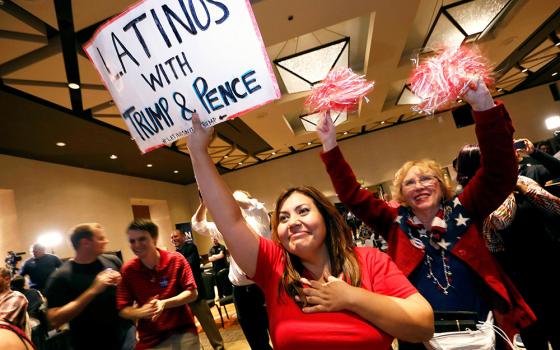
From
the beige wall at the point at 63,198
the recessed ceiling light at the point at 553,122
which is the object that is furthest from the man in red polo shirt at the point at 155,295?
the recessed ceiling light at the point at 553,122

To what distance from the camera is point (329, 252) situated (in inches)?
50.6

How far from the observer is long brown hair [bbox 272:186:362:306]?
1121 millimetres

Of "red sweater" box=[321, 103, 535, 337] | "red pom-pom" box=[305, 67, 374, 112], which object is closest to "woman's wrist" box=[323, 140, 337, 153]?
"red pom-pom" box=[305, 67, 374, 112]

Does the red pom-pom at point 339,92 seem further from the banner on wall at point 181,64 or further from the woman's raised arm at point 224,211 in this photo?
the woman's raised arm at point 224,211

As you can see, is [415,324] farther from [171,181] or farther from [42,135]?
[171,181]

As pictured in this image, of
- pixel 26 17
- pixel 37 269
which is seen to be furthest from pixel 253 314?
pixel 37 269

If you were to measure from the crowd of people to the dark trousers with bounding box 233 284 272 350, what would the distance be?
2.63 ft

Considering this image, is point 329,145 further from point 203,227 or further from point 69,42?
point 69,42

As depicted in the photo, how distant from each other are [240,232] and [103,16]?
3898 millimetres

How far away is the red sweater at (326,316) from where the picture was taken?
3.25 feet

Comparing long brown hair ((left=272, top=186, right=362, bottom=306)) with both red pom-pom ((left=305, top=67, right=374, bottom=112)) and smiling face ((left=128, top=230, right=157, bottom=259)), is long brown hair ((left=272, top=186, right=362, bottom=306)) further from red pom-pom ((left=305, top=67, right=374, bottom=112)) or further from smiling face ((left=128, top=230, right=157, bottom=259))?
smiling face ((left=128, top=230, right=157, bottom=259))

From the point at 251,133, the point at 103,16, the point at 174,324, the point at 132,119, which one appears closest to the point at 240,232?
the point at 132,119

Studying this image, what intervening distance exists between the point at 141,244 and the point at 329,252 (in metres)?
1.62

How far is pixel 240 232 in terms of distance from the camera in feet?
3.84
